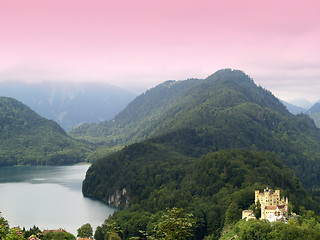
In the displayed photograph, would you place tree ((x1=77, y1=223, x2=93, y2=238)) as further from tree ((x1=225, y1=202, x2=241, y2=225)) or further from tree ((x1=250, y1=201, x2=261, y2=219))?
tree ((x1=250, y1=201, x2=261, y2=219))

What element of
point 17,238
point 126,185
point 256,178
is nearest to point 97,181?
point 126,185

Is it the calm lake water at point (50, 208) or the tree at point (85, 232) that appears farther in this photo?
the calm lake water at point (50, 208)

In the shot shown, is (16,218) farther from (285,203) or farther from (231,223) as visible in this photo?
(285,203)

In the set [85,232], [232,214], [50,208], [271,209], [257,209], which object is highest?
[271,209]

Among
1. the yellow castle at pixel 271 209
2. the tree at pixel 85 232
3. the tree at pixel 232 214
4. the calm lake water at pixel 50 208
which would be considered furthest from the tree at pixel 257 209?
the calm lake water at pixel 50 208

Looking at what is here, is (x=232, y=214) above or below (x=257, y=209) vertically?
below

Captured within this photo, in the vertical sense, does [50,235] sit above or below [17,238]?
below

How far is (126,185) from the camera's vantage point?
175875mm

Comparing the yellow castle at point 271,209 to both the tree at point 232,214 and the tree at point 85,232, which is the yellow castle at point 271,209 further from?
the tree at point 85,232

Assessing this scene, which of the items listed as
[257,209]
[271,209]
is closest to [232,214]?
[257,209]

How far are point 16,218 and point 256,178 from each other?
79.2 metres

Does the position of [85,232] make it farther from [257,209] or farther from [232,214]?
[257,209]

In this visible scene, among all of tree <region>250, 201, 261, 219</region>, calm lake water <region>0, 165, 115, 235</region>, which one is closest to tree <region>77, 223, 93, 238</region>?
calm lake water <region>0, 165, 115, 235</region>

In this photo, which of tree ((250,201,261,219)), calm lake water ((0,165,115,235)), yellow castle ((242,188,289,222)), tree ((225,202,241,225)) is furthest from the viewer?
calm lake water ((0,165,115,235))
